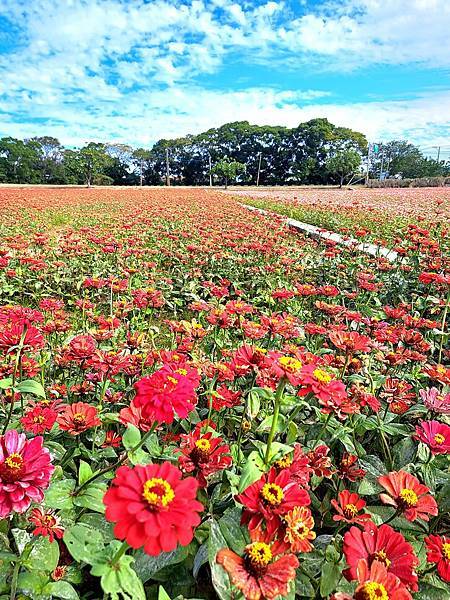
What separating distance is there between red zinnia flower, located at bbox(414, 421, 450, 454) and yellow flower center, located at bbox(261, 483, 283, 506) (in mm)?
604

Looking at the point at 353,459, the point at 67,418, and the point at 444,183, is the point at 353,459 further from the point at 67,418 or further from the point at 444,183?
the point at 444,183

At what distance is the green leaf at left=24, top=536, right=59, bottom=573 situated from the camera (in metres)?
0.93

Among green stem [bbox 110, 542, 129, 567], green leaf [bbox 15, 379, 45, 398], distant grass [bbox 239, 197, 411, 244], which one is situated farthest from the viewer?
distant grass [bbox 239, 197, 411, 244]

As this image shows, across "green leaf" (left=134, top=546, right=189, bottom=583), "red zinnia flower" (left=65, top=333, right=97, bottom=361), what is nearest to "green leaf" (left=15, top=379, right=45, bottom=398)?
"red zinnia flower" (left=65, top=333, right=97, bottom=361)

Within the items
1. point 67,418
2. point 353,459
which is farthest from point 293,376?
point 67,418

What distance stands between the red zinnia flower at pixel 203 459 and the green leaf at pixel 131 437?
133mm

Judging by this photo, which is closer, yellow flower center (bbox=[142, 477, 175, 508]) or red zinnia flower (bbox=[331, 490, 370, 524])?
yellow flower center (bbox=[142, 477, 175, 508])

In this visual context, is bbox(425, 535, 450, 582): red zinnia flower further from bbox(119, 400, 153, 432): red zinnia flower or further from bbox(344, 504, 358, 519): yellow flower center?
bbox(119, 400, 153, 432): red zinnia flower

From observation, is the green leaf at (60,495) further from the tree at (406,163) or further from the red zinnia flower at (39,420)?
the tree at (406,163)

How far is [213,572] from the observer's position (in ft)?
2.85

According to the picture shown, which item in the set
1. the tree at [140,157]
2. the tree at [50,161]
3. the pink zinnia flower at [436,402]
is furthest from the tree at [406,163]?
the pink zinnia flower at [436,402]

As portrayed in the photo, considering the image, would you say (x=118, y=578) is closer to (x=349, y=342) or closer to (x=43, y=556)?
(x=43, y=556)

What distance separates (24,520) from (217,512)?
48cm

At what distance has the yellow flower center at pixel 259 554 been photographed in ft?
2.33
